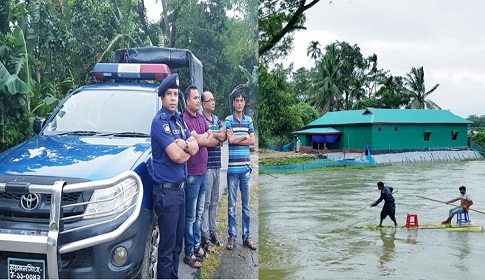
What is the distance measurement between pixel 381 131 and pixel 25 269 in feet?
53.5

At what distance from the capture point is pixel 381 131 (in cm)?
1741

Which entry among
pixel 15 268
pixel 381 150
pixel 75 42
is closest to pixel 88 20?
pixel 75 42

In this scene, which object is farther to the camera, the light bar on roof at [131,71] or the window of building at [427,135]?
the window of building at [427,135]

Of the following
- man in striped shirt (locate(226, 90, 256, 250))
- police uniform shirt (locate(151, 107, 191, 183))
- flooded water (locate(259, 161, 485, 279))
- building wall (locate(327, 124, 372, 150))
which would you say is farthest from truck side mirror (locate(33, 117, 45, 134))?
building wall (locate(327, 124, 372, 150))

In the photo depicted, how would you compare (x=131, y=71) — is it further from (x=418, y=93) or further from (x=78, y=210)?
(x=418, y=93)

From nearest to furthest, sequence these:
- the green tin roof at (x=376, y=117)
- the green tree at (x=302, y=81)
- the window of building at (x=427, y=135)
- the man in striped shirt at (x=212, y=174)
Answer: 1. the man in striped shirt at (x=212, y=174)
2. the green tin roof at (x=376, y=117)
3. the window of building at (x=427, y=135)
4. the green tree at (x=302, y=81)

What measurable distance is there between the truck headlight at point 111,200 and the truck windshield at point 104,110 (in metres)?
0.61

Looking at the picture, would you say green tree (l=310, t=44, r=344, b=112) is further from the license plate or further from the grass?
the license plate

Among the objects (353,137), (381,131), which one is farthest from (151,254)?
(353,137)

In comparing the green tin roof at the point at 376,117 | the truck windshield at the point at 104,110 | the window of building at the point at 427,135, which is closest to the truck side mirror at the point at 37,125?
the truck windshield at the point at 104,110

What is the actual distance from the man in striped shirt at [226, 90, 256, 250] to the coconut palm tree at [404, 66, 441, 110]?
22.9 m

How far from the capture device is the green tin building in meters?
17.1

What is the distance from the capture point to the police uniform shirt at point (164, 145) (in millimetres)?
2350

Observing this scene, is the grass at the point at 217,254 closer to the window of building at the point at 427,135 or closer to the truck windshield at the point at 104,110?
the truck windshield at the point at 104,110
